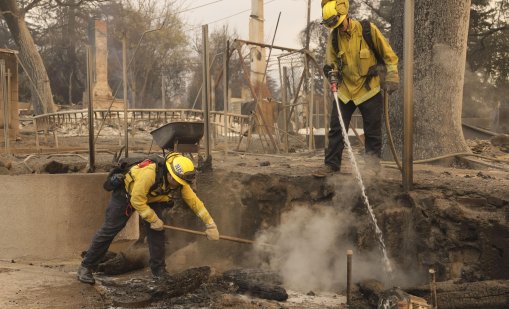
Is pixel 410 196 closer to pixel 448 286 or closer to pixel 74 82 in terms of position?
pixel 448 286

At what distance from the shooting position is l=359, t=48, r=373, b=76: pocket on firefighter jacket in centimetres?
572

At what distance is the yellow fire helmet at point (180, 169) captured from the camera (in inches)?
205

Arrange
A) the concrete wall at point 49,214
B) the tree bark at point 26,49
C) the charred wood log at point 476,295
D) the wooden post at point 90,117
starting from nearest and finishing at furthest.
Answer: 1. the charred wood log at point 476,295
2. the concrete wall at point 49,214
3. the wooden post at point 90,117
4. the tree bark at point 26,49

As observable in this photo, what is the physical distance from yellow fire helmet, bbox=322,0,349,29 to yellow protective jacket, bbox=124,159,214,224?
2279mm

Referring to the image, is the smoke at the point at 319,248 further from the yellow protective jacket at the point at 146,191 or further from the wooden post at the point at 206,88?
the wooden post at the point at 206,88

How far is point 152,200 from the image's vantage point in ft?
18.8

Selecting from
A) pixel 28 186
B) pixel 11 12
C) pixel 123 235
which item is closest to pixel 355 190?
pixel 123 235

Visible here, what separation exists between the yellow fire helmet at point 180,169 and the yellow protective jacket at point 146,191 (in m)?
0.20

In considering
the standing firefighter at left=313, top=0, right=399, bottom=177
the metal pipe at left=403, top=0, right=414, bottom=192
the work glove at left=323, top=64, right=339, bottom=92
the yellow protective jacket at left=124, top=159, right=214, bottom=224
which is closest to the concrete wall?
the yellow protective jacket at left=124, top=159, right=214, bottom=224

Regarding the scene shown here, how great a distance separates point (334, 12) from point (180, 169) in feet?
7.43

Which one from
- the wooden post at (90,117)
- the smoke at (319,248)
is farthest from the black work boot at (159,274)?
the wooden post at (90,117)

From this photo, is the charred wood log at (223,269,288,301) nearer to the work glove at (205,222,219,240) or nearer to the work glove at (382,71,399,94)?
the work glove at (205,222,219,240)

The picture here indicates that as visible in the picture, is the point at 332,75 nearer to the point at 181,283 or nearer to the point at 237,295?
the point at 237,295

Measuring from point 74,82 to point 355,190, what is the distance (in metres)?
33.2
